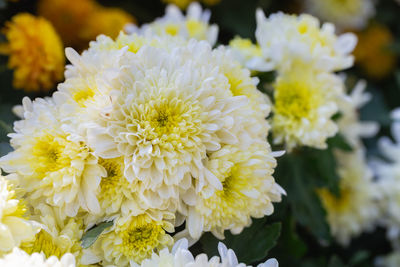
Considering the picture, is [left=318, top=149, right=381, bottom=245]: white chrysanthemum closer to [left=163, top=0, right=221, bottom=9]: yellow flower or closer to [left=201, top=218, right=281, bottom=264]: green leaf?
[left=201, top=218, right=281, bottom=264]: green leaf

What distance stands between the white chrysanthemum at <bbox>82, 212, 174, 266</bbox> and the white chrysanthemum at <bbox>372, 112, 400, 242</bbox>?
0.55 m

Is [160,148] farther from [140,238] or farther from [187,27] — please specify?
[187,27]

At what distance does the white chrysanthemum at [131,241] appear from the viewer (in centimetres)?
50

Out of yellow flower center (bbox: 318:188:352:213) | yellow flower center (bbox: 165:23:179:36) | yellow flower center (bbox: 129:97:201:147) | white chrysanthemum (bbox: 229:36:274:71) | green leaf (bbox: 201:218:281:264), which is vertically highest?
white chrysanthemum (bbox: 229:36:274:71)

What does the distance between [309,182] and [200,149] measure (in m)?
0.33

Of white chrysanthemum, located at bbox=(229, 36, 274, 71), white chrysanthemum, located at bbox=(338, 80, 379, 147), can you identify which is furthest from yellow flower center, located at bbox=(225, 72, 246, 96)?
white chrysanthemum, located at bbox=(338, 80, 379, 147)

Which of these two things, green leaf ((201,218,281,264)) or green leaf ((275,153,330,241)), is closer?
green leaf ((201,218,281,264))

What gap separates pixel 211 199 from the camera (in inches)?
20.2

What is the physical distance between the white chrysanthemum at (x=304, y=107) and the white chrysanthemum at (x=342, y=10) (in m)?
0.57

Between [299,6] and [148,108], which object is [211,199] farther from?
[299,6]

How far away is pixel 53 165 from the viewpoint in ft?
1.64

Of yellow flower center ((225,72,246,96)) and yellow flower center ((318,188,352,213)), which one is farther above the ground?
yellow flower center ((225,72,246,96))

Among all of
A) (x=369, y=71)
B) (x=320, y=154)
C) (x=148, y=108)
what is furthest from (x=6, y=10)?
(x=369, y=71)

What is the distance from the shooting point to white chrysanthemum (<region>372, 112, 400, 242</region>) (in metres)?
0.89
